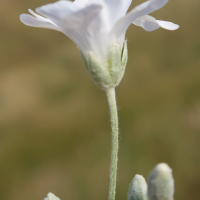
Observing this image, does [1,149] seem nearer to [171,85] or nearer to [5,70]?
[5,70]

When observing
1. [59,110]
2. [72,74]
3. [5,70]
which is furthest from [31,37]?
[59,110]

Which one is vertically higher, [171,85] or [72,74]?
[72,74]

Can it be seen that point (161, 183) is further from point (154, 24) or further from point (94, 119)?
point (94, 119)

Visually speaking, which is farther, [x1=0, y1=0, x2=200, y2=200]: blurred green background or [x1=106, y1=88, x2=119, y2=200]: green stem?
[x1=0, y1=0, x2=200, y2=200]: blurred green background

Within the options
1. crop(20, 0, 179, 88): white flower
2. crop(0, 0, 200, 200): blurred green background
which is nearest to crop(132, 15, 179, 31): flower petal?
crop(20, 0, 179, 88): white flower

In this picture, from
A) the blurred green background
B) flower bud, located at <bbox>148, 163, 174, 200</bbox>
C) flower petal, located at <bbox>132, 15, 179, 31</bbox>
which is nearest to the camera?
flower bud, located at <bbox>148, 163, 174, 200</bbox>

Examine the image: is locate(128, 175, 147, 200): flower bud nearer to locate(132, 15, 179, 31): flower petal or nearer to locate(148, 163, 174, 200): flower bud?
locate(148, 163, 174, 200): flower bud
